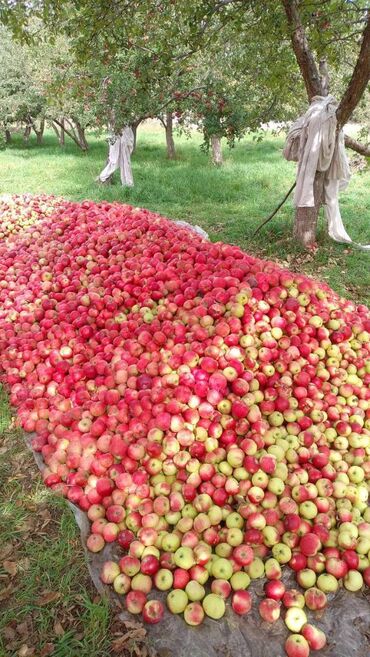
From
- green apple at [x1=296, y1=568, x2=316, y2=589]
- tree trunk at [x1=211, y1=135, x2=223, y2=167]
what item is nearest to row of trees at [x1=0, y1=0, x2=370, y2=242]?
tree trunk at [x1=211, y1=135, x2=223, y2=167]

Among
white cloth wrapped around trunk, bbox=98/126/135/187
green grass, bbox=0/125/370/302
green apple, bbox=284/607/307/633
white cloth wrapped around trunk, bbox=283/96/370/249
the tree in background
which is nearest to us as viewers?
green apple, bbox=284/607/307/633

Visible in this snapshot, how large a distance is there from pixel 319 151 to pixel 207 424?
5.07 m

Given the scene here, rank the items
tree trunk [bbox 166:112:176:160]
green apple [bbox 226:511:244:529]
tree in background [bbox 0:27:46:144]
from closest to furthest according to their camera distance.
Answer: green apple [bbox 226:511:244:529] → tree trunk [bbox 166:112:176:160] → tree in background [bbox 0:27:46:144]

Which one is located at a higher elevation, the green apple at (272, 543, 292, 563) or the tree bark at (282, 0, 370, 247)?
the tree bark at (282, 0, 370, 247)

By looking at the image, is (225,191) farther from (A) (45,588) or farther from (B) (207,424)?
(A) (45,588)

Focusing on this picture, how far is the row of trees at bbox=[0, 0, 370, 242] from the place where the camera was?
5035 mm

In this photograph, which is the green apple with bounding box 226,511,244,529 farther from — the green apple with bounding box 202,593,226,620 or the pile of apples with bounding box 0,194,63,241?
the pile of apples with bounding box 0,194,63,241

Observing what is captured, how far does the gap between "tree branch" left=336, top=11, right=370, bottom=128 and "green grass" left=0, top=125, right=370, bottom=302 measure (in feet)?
6.34

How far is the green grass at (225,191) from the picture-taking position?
7.04 metres

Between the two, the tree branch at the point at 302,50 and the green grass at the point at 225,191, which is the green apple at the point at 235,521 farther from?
the tree branch at the point at 302,50

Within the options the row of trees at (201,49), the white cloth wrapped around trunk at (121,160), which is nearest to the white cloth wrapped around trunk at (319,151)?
the row of trees at (201,49)

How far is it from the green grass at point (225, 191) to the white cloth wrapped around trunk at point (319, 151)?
876 mm

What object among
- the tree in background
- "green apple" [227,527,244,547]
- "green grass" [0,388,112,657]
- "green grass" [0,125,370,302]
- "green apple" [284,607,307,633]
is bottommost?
"green grass" [0,388,112,657]

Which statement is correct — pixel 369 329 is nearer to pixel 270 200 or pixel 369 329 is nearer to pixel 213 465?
pixel 213 465
